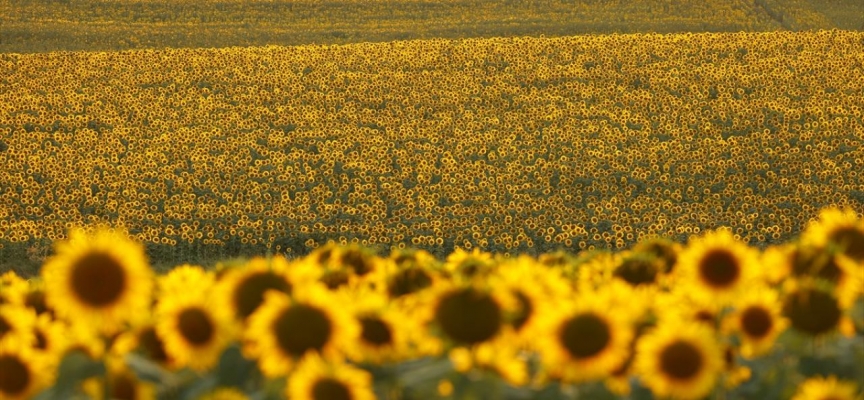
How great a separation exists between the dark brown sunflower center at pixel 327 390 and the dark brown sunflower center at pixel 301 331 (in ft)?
0.44

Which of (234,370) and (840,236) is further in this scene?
(840,236)

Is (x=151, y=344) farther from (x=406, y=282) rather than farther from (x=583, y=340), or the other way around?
(x=583, y=340)

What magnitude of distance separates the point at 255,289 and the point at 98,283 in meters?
0.46

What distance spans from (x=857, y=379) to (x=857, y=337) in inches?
18.1

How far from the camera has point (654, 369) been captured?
318 cm

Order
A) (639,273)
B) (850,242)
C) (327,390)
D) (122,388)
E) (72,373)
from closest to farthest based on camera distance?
(327,390) < (72,373) < (122,388) < (850,242) < (639,273)

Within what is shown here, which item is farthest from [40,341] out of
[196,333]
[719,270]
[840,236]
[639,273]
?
[840,236]

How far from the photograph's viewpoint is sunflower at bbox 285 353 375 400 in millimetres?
3033

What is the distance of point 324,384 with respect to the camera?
3037 mm

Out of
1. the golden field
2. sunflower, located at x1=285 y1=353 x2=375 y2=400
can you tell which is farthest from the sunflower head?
the golden field

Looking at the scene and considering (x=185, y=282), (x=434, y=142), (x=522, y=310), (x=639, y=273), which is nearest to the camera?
(x=522, y=310)

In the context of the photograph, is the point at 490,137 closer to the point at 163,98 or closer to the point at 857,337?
the point at 163,98

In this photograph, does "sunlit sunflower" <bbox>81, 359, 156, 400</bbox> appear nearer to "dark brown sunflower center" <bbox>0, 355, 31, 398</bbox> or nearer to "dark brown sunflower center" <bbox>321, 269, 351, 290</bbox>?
"dark brown sunflower center" <bbox>0, 355, 31, 398</bbox>

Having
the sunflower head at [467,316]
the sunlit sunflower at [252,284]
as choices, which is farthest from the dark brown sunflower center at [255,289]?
the sunflower head at [467,316]
